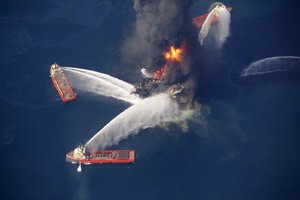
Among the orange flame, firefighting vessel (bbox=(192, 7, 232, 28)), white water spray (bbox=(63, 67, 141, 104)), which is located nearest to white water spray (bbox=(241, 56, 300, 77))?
firefighting vessel (bbox=(192, 7, 232, 28))

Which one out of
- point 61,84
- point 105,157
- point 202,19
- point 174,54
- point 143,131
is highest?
point 202,19

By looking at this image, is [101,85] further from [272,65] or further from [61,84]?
[272,65]

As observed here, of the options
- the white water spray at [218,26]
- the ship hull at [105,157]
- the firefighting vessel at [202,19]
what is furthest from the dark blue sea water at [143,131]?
the firefighting vessel at [202,19]

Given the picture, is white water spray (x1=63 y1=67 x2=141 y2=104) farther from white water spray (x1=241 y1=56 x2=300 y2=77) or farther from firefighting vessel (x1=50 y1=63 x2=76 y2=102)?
white water spray (x1=241 y1=56 x2=300 y2=77)

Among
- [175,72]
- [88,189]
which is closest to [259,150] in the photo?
[175,72]

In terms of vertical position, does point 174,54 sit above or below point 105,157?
above

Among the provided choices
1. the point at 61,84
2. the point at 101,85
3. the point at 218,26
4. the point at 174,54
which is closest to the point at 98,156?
the point at 101,85
